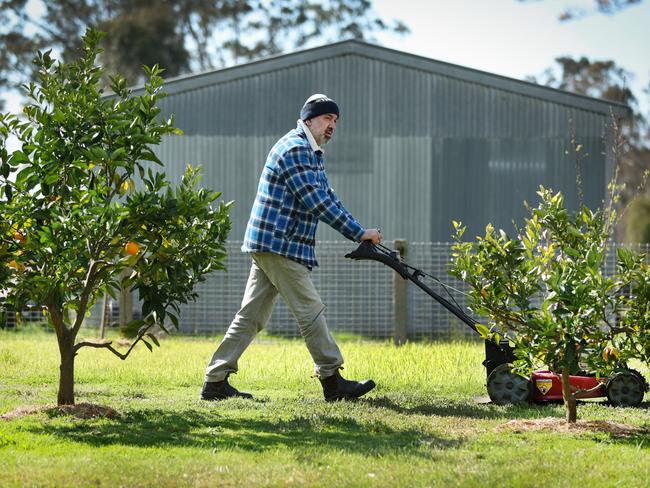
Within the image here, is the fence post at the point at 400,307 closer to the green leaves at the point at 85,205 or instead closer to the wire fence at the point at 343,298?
the wire fence at the point at 343,298

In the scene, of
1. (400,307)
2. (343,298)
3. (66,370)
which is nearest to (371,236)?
(66,370)

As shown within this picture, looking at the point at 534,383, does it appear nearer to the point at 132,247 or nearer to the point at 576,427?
the point at 576,427

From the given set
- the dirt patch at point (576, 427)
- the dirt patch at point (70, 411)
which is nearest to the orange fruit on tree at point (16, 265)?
the dirt patch at point (70, 411)

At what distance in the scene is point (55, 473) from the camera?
480cm

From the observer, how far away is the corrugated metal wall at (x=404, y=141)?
54.3 feet

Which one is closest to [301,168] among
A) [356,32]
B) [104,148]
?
[104,148]

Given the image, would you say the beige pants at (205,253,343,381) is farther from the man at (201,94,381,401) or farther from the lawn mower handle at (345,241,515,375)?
the lawn mower handle at (345,241,515,375)

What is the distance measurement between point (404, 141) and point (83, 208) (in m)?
10.8

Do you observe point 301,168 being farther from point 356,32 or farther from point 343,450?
point 356,32

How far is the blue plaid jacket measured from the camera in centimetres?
720

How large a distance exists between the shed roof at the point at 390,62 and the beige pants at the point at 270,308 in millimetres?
9575

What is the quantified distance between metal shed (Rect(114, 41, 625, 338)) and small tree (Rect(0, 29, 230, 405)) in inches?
392

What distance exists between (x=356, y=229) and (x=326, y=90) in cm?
979

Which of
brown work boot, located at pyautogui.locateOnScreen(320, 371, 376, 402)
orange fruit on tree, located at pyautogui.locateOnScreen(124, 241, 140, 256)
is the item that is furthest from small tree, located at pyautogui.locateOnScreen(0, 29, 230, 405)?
brown work boot, located at pyautogui.locateOnScreen(320, 371, 376, 402)
